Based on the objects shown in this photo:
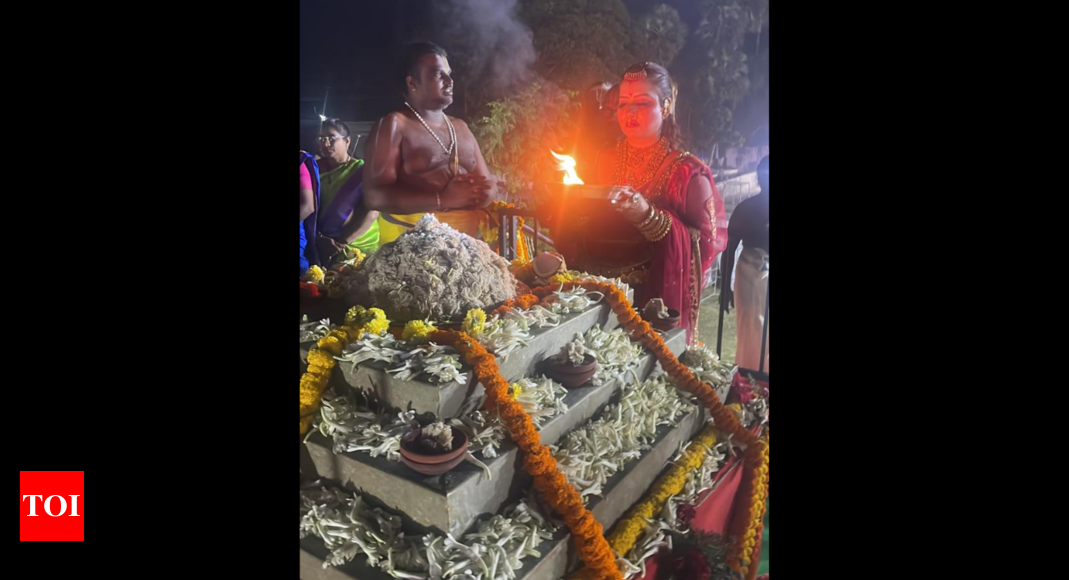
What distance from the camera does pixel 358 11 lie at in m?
2.49

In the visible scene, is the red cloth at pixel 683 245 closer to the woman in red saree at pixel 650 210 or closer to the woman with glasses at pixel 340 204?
the woman in red saree at pixel 650 210

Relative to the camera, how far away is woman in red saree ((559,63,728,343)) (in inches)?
99.8

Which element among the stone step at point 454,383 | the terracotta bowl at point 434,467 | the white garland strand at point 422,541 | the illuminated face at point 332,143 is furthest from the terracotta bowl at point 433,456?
the illuminated face at point 332,143

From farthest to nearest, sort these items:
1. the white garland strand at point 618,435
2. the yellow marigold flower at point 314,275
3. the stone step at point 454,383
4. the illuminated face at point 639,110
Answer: the yellow marigold flower at point 314,275
the illuminated face at point 639,110
the white garland strand at point 618,435
the stone step at point 454,383

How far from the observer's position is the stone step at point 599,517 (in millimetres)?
2240

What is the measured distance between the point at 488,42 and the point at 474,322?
3.03ft

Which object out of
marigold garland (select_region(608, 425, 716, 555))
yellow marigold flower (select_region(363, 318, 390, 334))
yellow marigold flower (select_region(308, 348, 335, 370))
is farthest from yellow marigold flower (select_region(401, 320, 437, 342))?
marigold garland (select_region(608, 425, 716, 555))

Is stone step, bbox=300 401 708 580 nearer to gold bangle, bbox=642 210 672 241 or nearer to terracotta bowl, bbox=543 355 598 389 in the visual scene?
terracotta bowl, bbox=543 355 598 389

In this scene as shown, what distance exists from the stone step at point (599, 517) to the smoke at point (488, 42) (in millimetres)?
1341

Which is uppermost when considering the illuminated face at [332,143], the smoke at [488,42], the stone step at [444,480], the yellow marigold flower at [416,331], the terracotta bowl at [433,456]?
the smoke at [488,42]

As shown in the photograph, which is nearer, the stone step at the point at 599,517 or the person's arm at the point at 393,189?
the stone step at the point at 599,517

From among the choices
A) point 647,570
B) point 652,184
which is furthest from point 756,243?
point 647,570

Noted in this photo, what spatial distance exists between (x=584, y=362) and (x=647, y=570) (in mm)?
721

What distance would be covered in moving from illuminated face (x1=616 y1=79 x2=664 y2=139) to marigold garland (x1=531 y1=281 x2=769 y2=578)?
55 centimetres
